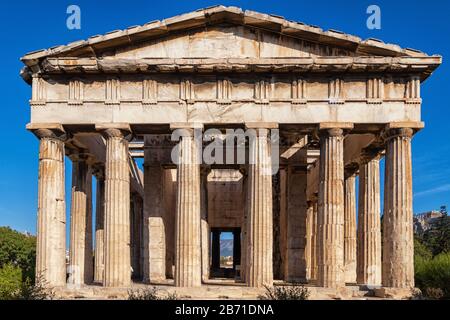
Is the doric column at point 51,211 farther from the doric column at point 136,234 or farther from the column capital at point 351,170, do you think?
the column capital at point 351,170

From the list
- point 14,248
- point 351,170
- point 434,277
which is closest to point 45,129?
point 351,170

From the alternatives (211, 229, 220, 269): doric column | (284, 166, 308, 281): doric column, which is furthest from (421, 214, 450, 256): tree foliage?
(284, 166, 308, 281): doric column

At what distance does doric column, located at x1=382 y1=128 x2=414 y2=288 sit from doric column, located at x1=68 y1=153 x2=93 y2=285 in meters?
13.7

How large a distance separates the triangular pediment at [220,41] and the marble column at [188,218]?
11.7 feet

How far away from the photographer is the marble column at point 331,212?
→ 23.5 metres

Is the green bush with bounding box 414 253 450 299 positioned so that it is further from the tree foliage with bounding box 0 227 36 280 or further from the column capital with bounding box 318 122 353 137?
the tree foliage with bounding box 0 227 36 280

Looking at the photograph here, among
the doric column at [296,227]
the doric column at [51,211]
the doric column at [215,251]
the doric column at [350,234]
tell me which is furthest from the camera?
the doric column at [215,251]

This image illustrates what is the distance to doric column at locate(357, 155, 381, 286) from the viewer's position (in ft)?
92.0

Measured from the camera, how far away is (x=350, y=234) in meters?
29.7

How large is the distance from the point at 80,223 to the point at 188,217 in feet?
22.6

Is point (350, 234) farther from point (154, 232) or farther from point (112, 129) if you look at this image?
point (112, 129)

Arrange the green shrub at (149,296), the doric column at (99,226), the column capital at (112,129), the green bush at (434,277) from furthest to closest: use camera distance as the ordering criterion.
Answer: the doric column at (99,226) → the column capital at (112,129) → the green bush at (434,277) → the green shrub at (149,296)

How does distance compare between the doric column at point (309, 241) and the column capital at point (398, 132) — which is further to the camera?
the doric column at point (309, 241)

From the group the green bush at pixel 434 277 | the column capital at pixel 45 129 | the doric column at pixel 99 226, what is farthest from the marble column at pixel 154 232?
the green bush at pixel 434 277
